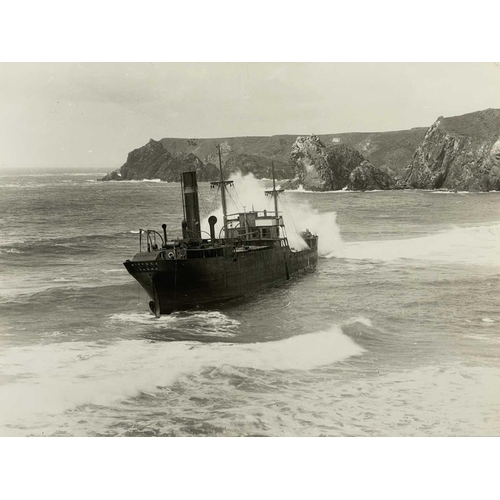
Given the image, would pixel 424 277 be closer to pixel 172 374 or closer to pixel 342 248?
pixel 342 248

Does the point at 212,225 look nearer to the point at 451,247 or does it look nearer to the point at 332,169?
the point at 332,169

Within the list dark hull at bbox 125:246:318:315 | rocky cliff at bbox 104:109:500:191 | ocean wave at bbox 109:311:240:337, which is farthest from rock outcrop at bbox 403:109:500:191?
ocean wave at bbox 109:311:240:337

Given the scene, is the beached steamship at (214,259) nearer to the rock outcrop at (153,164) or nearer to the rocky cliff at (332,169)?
the rock outcrop at (153,164)

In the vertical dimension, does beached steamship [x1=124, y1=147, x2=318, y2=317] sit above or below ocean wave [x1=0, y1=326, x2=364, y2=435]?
above

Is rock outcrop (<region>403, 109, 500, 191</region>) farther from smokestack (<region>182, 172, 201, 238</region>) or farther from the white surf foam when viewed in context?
smokestack (<region>182, 172, 201, 238</region>)

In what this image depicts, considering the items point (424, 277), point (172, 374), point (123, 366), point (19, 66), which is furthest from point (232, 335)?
point (19, 66)

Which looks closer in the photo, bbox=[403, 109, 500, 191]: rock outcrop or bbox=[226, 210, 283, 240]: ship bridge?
bbox=[403, 109, 500, 191]: rock outcrop

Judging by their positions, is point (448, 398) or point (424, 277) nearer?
point (448, 398)
